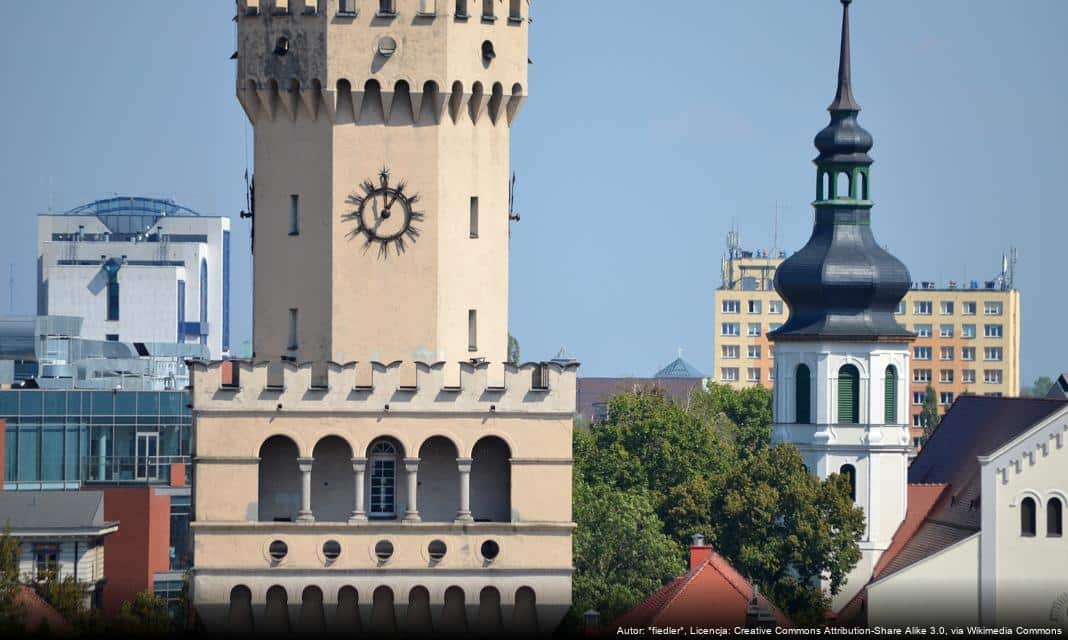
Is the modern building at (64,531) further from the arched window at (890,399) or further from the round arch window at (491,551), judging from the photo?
the round arch window at (491,551)

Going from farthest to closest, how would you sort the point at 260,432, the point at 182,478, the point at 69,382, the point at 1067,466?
the point at 69,382 → the point at 182,478 → the point at 1067,466 → the point at 260,432

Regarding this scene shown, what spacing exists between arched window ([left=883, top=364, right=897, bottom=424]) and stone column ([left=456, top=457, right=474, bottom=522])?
206 ft

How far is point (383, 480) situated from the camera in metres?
66.7

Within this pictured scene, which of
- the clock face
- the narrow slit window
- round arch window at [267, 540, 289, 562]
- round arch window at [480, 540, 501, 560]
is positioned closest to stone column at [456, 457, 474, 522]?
round arch window at [480, 540, 501, 560]

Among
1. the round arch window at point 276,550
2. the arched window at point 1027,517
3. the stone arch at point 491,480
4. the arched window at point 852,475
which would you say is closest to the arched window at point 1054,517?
the arched window at point 1027,517

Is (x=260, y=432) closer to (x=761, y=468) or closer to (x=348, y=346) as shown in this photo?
Answer: (x=348, y=346)

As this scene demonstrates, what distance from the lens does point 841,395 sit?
127 metres

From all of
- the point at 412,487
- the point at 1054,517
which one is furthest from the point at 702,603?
the point at 1054,517

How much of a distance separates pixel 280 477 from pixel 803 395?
63717 mm

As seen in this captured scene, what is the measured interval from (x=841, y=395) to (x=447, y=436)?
6244 cm

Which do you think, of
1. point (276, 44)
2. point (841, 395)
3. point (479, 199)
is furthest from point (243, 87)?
point (841, 395)

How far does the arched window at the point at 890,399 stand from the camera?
5020 inches

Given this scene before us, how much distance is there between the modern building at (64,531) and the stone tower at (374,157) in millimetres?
36295

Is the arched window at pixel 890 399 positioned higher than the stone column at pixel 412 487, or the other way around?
the arched window at pixel 890 399
